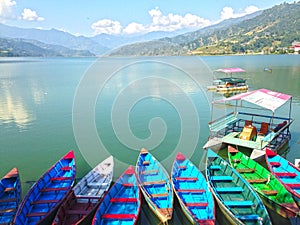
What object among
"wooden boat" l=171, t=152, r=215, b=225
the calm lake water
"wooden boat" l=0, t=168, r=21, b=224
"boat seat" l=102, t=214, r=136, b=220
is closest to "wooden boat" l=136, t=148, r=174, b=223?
"wooden boat" l=171, t=152, r=215, b=225

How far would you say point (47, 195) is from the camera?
11.4 m

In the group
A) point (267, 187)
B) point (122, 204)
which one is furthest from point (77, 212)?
point (267, 187)

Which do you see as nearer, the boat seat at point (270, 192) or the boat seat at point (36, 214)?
the boat seat at point (36, 214)

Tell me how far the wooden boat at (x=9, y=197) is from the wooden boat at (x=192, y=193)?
6874 mm

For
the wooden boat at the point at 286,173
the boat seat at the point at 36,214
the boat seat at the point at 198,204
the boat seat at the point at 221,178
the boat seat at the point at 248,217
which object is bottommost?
the boat seat at the point at 36,214

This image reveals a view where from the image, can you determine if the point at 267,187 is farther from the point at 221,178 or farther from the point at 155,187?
the point at 155,187

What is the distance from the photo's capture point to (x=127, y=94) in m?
39.2

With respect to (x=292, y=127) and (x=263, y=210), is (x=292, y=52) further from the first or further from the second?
(x=263, y=210)

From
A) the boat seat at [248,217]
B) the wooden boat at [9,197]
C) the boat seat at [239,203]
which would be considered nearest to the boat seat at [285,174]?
the boat seat at [239,203]

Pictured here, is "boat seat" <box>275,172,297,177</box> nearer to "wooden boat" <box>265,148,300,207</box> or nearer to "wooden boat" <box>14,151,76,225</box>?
"wooden boat" <box>265,148,300,207</box>

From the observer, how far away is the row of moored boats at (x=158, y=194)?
31.9ft

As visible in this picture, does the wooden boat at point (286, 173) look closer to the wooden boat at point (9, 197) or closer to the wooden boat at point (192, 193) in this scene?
the wooden boat at point (192, 193)

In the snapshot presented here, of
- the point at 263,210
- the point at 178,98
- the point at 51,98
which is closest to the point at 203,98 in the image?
the point at 178,98

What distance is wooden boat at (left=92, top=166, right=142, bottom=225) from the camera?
9.71 metres
